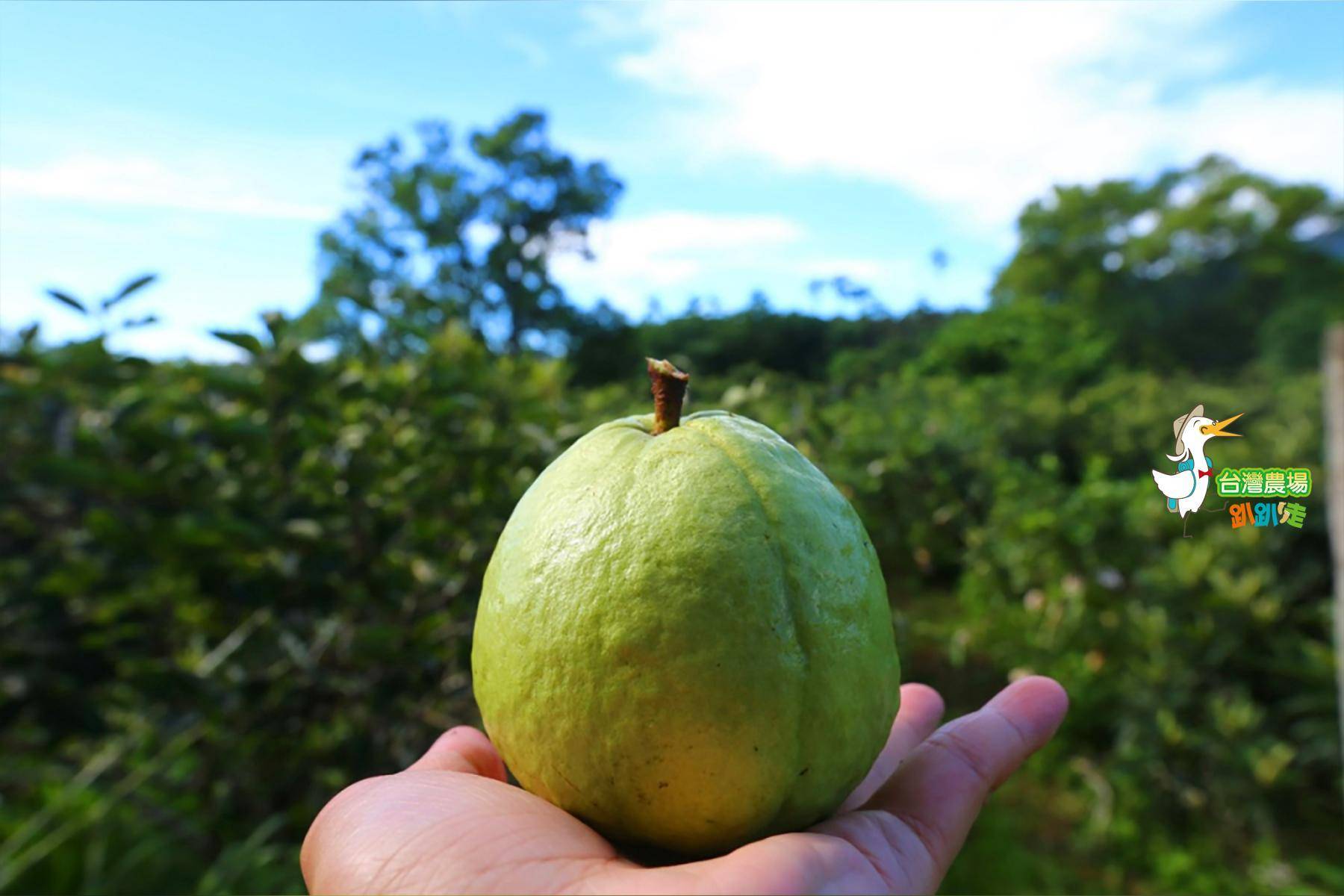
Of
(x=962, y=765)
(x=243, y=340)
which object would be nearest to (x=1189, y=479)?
(x=962, y=765)

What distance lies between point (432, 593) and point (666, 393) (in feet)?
4.93

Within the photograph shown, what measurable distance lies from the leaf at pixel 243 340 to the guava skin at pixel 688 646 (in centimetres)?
120

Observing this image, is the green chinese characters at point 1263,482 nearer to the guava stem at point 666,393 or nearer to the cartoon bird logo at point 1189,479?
the cartoon bird logo at point 1189,479

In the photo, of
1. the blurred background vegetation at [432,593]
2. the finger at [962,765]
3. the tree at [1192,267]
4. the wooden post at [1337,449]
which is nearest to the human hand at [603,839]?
the finger at [962,765]

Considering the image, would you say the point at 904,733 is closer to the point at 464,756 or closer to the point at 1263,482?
the point at 464,756

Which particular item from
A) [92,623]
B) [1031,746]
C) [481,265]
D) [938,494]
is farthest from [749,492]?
[481,265]

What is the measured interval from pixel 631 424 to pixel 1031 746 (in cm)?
101

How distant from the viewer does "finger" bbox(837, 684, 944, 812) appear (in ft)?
5.60

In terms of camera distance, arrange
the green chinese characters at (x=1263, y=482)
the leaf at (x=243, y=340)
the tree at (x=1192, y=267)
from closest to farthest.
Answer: the leaf at (x=243, y=340), the green chinese characters at (x=1263, y=482), the tree at (x=1192, y=267)

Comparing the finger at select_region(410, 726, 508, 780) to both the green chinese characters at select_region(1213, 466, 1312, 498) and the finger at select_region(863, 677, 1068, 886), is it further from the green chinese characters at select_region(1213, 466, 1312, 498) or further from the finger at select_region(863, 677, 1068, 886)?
the green chinese characters at select_region(1213, 466, 1312, 498)

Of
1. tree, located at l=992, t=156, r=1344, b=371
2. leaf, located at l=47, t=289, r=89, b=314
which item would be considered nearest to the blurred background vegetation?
leaf, located at l=47, t=289, r=89, b=314

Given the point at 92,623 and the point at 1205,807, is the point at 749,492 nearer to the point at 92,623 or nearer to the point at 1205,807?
the point at 92,623

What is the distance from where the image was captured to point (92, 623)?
342 cm

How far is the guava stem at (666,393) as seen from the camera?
145cm
